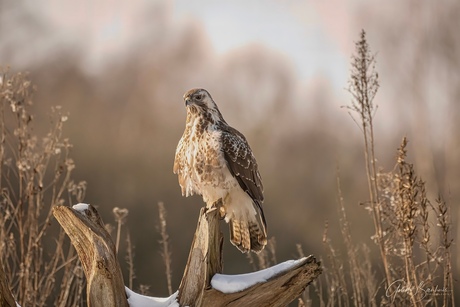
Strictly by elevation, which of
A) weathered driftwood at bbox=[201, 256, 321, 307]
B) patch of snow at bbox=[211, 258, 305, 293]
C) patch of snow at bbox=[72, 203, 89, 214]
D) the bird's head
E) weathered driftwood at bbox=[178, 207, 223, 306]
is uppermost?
the bird's head

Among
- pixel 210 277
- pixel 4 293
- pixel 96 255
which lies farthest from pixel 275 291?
pixel 4 293

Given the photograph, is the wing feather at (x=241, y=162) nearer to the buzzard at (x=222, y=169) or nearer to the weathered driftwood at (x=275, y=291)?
the buzzard at (x=222, y=169)

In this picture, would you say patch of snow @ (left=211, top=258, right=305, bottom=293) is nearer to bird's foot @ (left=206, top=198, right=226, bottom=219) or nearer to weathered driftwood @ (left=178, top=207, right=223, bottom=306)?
weathered driftwood @ (left=178, top=207, right=223, bottom=306)

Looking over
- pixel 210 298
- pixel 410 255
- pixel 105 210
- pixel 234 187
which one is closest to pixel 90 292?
pixel 210 298

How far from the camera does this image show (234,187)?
4512 mm

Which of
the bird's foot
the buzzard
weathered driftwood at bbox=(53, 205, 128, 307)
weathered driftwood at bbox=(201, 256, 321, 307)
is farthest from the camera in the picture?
the buzzard

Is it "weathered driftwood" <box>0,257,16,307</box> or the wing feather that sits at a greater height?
the wing feather

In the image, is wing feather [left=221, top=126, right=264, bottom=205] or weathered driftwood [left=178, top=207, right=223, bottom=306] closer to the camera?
weathered driftwood [left=178, top=207, right=223, bottom=306]

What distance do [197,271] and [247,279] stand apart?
27 centimetres

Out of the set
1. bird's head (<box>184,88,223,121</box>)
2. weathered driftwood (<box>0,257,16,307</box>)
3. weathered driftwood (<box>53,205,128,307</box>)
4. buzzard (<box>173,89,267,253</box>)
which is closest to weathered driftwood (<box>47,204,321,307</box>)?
weathered driftwood (<box>53,205,128,307</box>)

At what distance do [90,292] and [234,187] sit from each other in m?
1.24

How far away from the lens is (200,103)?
4.49m

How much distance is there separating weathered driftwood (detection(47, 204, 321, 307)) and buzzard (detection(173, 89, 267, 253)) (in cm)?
68

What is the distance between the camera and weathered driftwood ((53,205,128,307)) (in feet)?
11.8
